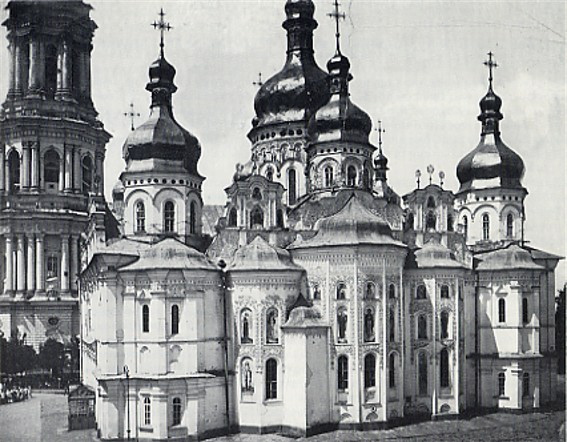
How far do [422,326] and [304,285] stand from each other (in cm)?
635

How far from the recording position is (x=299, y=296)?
38.4 m

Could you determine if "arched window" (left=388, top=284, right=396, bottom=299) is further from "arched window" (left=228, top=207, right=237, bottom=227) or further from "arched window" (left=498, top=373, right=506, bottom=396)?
"arched window" (left=498, top=373, right=506, bottom=396)

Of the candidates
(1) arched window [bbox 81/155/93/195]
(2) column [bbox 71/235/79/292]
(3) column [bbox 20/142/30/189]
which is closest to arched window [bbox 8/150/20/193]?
(3) column [bbox 20/142/30/189]

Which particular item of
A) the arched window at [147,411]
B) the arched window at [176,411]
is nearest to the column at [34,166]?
the arched window at [147,411]

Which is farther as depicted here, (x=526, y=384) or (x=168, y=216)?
(x=526, y=384)

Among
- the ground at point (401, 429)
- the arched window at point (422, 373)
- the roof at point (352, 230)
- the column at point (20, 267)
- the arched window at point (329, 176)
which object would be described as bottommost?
the ground at point (401, 429)

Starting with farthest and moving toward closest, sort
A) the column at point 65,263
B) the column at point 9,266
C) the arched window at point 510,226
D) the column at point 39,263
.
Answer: the column at point 65,263 < the column at point 39,263 < the column at point 9,266 < the arched window at point 510,226

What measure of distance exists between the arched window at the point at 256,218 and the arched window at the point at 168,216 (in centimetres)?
395

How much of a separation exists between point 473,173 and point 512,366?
11713mm

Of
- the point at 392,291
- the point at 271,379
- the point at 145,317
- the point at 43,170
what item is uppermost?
the point at 43,170

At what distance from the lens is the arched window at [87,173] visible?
54.8 metres

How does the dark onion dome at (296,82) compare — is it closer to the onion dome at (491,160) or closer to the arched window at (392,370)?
the onion dome at (491,160)

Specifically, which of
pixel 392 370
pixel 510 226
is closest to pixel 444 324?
pixel 392 370

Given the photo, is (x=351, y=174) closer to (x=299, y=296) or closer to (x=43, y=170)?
(x=299, y=296)
